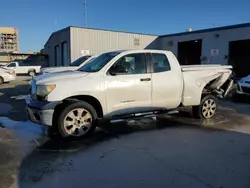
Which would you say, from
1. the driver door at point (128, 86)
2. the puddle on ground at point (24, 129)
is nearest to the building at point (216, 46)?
the driver door at point (128, 86)

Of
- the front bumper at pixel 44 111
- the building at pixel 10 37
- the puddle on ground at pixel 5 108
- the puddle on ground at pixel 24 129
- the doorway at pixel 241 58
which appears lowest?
the puddle on ground at pixel 24 129

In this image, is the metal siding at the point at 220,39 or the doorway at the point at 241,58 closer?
the metal siding at the point at 220,39

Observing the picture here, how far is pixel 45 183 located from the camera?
3.37 m

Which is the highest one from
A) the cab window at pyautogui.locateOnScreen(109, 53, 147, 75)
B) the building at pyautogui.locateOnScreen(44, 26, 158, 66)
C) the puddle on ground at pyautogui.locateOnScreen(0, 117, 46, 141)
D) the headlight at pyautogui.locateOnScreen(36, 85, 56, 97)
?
the building at pyautogui.locateOnScreen(44, 26, 158, 66)

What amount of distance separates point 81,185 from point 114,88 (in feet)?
8.13

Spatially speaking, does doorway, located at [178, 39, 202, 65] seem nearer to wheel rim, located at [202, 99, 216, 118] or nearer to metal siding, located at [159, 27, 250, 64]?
metal siding, located at [159, 27, 250, 64]

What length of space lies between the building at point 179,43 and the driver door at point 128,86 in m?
15.6

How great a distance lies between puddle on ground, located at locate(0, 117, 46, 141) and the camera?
5465mm

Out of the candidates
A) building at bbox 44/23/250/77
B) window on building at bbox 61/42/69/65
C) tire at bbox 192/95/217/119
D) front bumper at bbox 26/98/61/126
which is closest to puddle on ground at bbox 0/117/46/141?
front bumper at bbox 26/98/61/126

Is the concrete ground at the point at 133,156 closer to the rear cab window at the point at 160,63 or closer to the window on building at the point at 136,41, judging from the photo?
the rear cab window at the point at 160,63

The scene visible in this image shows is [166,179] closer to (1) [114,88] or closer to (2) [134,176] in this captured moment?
(2) [134,176]

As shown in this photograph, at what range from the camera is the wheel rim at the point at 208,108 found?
699 cm

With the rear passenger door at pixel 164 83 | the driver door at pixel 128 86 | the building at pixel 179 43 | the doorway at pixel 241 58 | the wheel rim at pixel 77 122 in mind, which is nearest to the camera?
the wheel rim at pixel 77 122

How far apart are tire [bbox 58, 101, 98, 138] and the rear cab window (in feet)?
5.97
